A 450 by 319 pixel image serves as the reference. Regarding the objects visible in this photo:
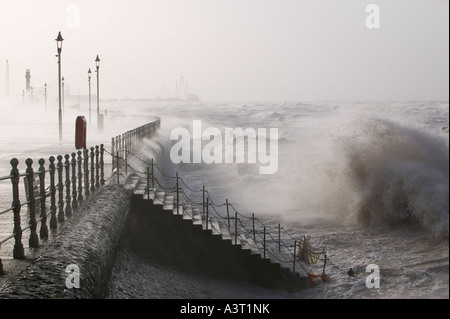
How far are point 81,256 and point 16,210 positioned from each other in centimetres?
94

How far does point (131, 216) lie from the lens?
10.9m

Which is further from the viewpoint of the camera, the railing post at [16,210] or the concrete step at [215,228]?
the concrete step at [215,228]

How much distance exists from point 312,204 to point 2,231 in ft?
40.8

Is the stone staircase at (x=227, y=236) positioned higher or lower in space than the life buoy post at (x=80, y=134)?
lower

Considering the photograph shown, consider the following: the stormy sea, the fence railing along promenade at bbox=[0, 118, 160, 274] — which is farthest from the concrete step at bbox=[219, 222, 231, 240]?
the fence railing along promenade at bbox=[0, 118, 160, 274]

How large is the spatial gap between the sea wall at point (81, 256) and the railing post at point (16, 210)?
26 centimetres

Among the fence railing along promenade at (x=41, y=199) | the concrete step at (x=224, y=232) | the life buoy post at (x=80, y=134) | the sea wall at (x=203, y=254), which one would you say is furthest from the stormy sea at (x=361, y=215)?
the life buoy post at (x=80, y=134)

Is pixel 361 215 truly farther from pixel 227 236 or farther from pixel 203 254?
pixel 203 254

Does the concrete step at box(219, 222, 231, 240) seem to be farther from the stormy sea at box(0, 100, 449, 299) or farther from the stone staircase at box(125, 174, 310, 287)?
the stormy sea at box(0, 100, 449, 299)

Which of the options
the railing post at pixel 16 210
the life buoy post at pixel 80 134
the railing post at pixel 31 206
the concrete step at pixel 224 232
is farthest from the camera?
the life buoy post at pixel 80 134

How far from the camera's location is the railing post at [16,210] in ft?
20.1

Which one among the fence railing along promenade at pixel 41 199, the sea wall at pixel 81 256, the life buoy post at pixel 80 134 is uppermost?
the life buoy post at pixel 80 134

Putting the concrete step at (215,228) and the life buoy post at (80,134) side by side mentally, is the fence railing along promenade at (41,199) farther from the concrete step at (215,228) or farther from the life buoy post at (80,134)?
the concrete step at (215,228)
